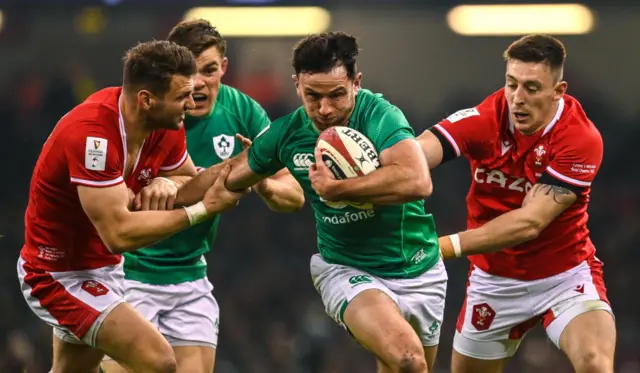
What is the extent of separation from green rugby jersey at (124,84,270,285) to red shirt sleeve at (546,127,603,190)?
170cm

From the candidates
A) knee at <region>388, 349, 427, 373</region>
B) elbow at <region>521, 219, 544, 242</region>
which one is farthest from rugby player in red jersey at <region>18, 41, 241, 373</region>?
elbow at <region>521, 219, 544, 242</region>

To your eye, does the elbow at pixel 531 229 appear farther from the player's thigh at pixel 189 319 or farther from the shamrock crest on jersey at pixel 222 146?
the player's thigh at pixel 189 319

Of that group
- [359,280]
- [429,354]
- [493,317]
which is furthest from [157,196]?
[493,317]

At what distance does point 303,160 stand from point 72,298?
127 cm

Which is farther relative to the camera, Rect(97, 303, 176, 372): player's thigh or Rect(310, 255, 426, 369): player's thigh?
Rect(97, 303, 176, 372): player's thigh

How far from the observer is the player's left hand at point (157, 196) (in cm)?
530

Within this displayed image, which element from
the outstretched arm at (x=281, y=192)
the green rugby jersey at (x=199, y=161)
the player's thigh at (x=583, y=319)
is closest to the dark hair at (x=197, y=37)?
the green rugby jersey at (x=199, y=161)

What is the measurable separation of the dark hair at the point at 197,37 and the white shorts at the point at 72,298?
4.80ft

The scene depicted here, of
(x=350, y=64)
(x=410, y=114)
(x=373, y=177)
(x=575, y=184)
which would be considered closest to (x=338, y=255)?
(x=373, y=177)

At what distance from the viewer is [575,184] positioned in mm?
5680

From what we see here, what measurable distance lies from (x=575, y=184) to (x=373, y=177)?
4.27 ft

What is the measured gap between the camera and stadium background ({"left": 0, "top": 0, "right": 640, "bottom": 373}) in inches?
436

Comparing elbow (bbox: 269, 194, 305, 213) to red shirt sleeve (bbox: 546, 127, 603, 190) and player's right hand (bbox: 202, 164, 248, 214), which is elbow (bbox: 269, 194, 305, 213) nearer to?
player's right hand (bbox: 202, 164, 248, 214)

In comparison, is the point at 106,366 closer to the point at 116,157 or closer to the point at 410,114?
the point at 116,157
